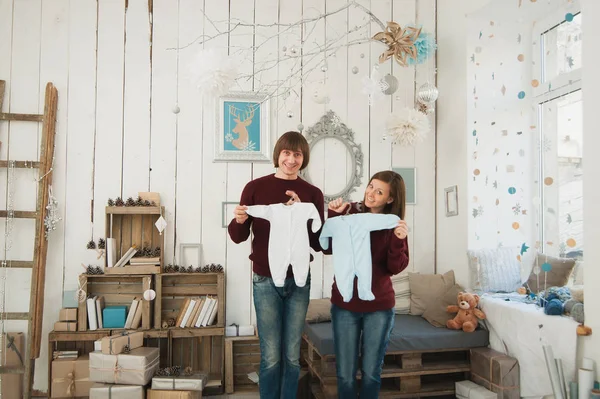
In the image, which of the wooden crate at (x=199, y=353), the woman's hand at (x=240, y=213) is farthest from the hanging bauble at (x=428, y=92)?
the wooden crate at (x=199, y=353)

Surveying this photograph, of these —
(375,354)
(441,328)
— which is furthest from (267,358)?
(441,328)

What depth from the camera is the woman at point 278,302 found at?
2328mm

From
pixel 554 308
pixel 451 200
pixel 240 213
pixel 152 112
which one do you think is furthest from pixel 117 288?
pixel 554 308

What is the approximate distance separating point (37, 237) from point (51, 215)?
185 mm

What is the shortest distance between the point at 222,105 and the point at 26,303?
1954 millimetres

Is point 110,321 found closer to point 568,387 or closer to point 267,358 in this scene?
point 267,358

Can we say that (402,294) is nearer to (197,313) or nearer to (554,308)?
(554,308)

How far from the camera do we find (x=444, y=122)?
3.97 metres

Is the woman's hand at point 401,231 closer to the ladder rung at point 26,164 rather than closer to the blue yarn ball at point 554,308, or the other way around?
the blue yarn ball at point 554,308

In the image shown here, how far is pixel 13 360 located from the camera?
340cm

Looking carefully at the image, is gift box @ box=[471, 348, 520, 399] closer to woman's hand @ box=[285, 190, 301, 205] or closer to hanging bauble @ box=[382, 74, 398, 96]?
woman's hand @ box=[285, 190, 301, 205]

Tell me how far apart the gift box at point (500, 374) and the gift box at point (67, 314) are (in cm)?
262

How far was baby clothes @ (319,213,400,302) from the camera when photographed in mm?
2342

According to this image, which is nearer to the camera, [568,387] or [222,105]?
[568,387]
